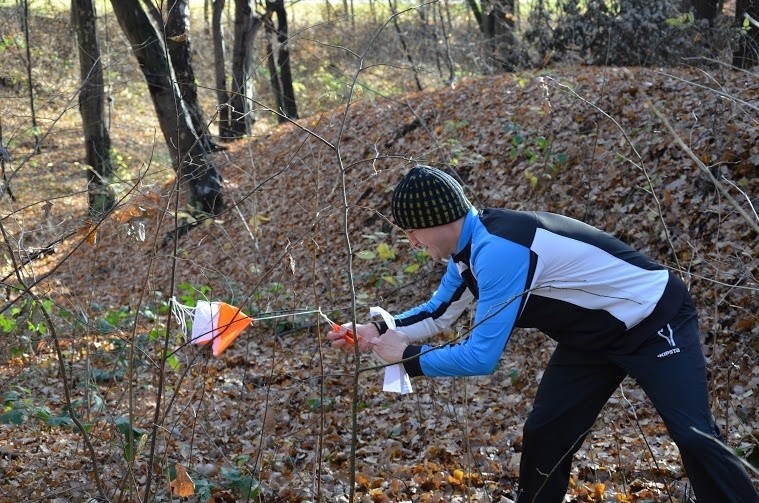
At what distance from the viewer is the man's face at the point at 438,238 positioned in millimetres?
2861

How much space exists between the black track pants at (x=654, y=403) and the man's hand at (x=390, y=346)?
2.34 feet

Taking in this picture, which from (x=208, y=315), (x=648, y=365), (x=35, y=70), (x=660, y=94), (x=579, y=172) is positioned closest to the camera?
(x=648, y=365)

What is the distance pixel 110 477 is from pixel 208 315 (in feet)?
6.26

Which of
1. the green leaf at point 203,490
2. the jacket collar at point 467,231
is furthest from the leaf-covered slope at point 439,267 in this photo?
the jacket collar at point 467,231

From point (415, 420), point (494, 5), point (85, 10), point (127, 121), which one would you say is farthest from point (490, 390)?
point (127, 121)

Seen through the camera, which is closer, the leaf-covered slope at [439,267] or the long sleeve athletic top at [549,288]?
the long sleeve athletic top at [549,288]

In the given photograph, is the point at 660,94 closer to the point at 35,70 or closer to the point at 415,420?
the point at 415,420

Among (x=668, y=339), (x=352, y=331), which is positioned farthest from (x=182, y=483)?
(x=668, y=339)

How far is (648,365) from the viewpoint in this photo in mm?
2850

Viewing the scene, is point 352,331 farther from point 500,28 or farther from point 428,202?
point 500,28

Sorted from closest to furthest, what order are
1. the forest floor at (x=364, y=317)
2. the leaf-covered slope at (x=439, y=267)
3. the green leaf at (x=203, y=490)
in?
the green leaf at (x=203, y=490) < the forest floor at (x=364, y=317) < the leaf-covered slope at (x=439, y=267)

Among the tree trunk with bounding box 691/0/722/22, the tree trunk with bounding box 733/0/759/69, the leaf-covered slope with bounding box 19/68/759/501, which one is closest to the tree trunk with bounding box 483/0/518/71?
the leaf-covered slope with bounding box 19/68/759/501

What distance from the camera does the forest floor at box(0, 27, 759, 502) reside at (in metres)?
3.98

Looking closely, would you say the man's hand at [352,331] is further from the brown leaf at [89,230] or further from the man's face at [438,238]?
the brown leaf at [89,230]
